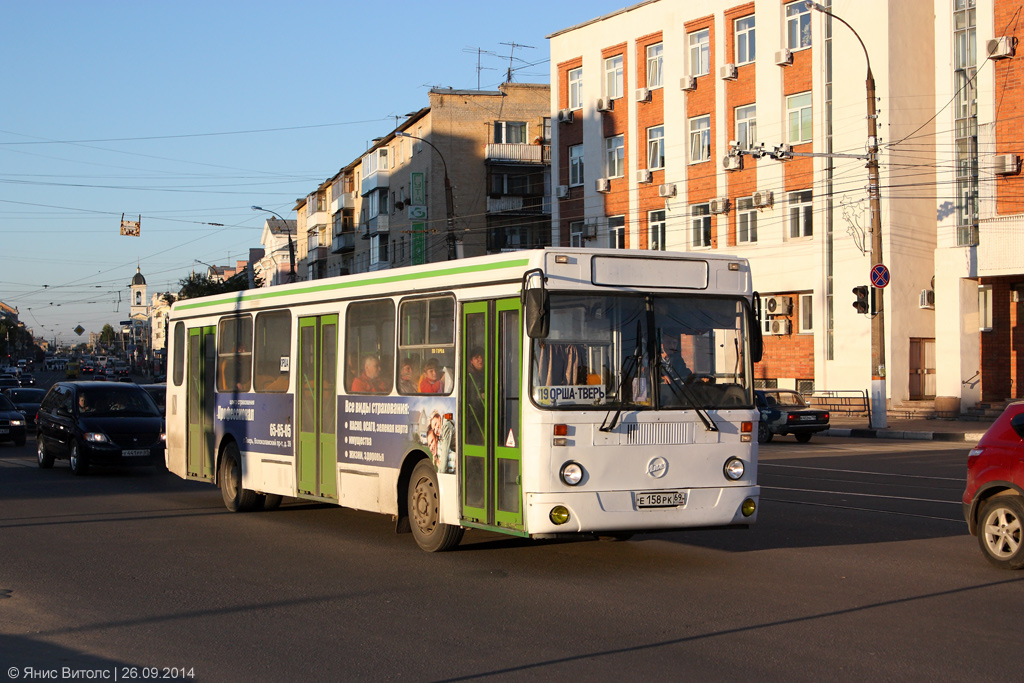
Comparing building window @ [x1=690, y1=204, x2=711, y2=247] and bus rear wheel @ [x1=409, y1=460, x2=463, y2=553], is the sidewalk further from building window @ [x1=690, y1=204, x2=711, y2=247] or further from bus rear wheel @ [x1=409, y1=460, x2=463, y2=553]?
bus rear wheel @ [x1=409, y1=460, x2=463, y2=553]

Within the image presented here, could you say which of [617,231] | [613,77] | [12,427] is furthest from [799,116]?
[12,427]

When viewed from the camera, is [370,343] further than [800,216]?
No

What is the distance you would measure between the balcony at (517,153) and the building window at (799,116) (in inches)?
888

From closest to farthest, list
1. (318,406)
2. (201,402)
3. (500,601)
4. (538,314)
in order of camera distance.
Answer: (500,601) → (538,314) → (318,406) → (201,402)

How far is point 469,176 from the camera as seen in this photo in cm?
6128

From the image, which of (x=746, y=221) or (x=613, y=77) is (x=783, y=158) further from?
(x=613, y=77)

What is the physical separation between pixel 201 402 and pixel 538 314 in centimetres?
818

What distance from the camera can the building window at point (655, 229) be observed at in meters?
43.5

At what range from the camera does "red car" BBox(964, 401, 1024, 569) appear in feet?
30.3

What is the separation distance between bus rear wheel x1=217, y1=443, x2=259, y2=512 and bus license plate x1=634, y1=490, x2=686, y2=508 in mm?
6626

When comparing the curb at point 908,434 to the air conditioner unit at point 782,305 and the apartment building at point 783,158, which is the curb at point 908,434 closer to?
the apartment building at point 783,158

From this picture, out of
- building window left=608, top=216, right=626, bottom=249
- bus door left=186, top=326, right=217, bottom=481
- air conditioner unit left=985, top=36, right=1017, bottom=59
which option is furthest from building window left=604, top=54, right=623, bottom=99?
bus door left=186, top=326, right=217, bottom=481

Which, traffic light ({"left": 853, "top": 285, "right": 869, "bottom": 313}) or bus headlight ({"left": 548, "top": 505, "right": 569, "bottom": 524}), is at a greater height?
traffic light ({"left": 853, "top": 285, "right": 869, "bottom": 313})

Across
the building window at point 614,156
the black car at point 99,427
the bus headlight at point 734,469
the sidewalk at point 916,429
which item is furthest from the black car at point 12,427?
the building window at point 614,156
